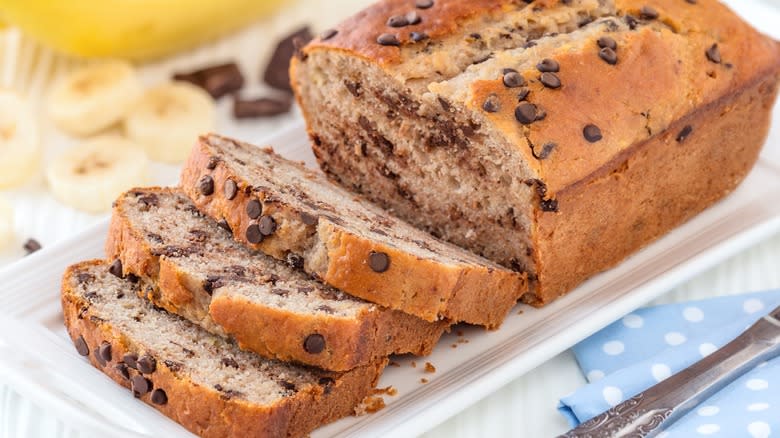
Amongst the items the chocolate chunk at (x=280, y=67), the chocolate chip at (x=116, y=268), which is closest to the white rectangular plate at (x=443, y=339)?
the chocolate chip at (x=116, y=268)

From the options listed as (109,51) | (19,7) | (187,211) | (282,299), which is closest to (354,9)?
(109,51)

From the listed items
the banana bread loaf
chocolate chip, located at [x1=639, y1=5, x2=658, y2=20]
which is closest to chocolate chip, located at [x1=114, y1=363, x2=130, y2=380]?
the banana bread loaf

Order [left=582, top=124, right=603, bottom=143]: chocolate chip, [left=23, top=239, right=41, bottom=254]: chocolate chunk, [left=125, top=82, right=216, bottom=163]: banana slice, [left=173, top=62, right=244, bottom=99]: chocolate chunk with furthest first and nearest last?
[left=173, top=62, right=244, bottom=99]: chocolate chunk, [left=125, top=82, right=216, bottom=163]: banana slice, [left=23, top=239, right=41, bottom=254]: chocolate chunk, [left=582, top=124, right=603, bottom=143]: chocolate chip

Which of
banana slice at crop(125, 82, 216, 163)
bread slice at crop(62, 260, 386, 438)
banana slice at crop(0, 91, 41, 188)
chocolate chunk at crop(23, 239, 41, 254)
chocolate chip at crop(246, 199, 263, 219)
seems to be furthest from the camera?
banana slice at crop(125, 82, 216, 163)

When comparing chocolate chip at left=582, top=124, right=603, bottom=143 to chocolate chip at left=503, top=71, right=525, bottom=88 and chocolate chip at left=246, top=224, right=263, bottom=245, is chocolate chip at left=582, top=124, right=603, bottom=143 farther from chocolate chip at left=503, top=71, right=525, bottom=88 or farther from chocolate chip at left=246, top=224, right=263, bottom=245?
chocolate chip at left=246, top=224, right=263, bottom=245

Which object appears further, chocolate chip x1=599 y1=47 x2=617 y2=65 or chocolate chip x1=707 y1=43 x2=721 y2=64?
chocolate chip x1=707 y1=43 x2=721 y2=64

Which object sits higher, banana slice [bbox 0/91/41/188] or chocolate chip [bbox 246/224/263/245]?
chocolate chip [bbox 246/224/263/245]

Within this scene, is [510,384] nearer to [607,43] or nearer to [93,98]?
[607,43]
